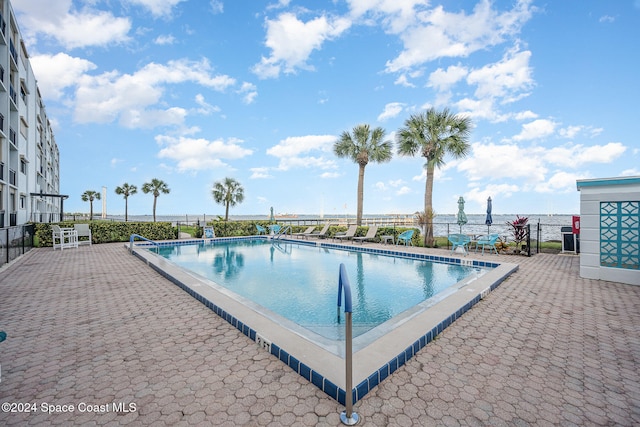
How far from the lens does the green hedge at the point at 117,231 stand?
11291 mm

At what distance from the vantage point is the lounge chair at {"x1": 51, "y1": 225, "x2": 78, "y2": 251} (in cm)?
1070

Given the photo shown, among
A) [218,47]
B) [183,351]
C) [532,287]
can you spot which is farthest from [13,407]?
[218,47]

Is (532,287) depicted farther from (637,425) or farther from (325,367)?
(325,367)

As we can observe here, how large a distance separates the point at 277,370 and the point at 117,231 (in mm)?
14667

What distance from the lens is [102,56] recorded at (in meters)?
16.6

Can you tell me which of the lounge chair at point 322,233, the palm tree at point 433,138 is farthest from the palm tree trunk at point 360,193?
the palm tree at point 433,138

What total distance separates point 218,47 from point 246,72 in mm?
3204

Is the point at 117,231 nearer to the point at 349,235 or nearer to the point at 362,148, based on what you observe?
the point at 349,235

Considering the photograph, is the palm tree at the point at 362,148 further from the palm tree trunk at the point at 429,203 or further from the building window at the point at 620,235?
the building window at the point at 620,235

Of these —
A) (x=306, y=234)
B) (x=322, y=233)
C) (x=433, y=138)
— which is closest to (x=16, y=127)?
(x=306, y=234)

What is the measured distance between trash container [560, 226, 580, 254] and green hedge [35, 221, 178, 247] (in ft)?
57.3

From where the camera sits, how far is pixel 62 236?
35.3ft

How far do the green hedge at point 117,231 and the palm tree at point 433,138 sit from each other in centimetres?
1316

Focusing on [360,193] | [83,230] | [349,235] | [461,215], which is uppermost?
[360,193]
